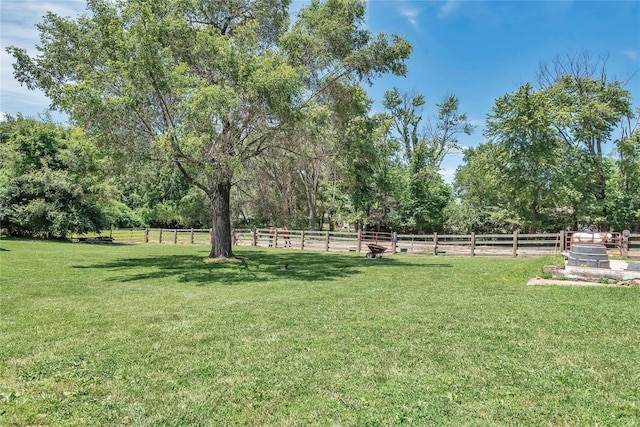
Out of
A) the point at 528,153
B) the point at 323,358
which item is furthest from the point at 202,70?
the point at 528,153

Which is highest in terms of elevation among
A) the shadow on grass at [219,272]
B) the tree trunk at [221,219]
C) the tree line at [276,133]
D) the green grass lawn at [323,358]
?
the tree line at [276,133]

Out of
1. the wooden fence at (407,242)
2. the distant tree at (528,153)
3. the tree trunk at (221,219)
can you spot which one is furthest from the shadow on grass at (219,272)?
the distant tree at (528,153)

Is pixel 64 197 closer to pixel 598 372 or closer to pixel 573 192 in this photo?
pixel 598 372

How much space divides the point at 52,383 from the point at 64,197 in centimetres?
2756

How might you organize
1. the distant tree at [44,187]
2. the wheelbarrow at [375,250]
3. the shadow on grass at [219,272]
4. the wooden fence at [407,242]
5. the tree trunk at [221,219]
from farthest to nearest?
the distant tree at [44,187]
the wooden fence at [407,242]
the wheelbarrow at [375,250]
the tree trunk at [221,219]
the shadow on grass at [219,272]

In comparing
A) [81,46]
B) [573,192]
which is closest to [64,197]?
[81,46]

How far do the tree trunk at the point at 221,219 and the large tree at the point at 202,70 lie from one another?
0.04 metres

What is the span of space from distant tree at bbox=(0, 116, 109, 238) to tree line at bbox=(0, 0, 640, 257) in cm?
9

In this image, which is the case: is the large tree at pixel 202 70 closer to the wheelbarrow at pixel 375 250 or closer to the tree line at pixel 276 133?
the tree line at pixel 276 133

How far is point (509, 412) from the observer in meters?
2.96

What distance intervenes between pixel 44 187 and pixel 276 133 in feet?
69.3

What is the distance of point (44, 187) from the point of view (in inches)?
1026

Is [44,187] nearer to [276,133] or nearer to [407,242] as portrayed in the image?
[276,133]

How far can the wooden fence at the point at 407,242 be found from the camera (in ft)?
59.9
